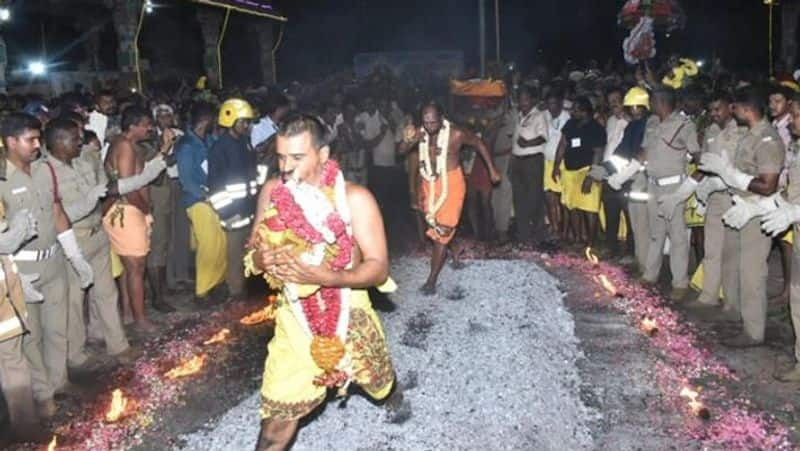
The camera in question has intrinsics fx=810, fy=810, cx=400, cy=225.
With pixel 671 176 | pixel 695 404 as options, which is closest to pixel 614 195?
pixel 671 176

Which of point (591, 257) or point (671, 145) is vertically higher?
point (671, 145)

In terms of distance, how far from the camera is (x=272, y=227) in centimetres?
407

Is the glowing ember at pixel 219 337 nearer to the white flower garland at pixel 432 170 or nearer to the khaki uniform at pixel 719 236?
the white flower garland at pixel 432 170

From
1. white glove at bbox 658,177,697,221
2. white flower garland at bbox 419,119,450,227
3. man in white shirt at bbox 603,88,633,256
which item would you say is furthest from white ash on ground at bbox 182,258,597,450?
man in white shirt at bbox 603,88,633,256

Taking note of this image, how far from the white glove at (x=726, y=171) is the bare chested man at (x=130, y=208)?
15.9 feet

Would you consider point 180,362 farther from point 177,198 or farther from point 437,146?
point 437,146

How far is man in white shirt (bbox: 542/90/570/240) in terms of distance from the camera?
37.2 feet

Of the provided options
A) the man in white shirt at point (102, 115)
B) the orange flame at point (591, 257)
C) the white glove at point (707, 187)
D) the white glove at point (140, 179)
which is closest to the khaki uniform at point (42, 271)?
the white glove at point (140, 179)

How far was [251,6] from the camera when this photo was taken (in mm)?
25359

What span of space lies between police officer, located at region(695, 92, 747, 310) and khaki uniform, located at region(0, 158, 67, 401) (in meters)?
5.37

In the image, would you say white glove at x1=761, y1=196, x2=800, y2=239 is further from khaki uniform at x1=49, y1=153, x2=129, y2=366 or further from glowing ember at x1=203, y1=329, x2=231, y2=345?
khaki uniform at x1=49, y1=153, x2=129, y2=366

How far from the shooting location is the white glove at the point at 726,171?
641cm

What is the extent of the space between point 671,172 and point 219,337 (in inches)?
186

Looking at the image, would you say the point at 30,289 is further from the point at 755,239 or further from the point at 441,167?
the point at 755,239
